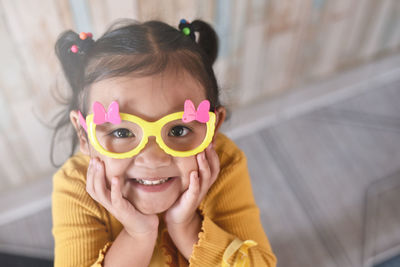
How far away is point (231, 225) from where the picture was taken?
2.95 ft

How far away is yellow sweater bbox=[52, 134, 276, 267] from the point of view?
2.68 ft

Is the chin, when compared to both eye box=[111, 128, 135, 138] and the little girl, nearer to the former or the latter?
the little girl

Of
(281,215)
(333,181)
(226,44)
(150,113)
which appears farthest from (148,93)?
(333,181)

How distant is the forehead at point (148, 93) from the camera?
0.68 metres

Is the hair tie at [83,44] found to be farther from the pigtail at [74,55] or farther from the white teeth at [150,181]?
the white teeth at [150,181]

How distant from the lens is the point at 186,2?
1185mm

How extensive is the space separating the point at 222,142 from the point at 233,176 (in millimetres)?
105

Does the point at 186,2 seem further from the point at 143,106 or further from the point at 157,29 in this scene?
the point at 143,106

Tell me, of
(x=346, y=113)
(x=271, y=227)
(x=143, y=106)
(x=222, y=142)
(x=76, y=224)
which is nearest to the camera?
(x=143, y=106)

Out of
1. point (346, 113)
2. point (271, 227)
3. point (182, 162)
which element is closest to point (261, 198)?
point (271, 227)

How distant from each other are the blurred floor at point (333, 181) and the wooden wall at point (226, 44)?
193mm

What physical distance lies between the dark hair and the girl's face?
20 mm

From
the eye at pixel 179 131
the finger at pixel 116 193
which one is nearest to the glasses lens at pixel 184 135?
the eye at pixel 179 131

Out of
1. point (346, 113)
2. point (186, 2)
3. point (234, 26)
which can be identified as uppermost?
point (186, 2)
